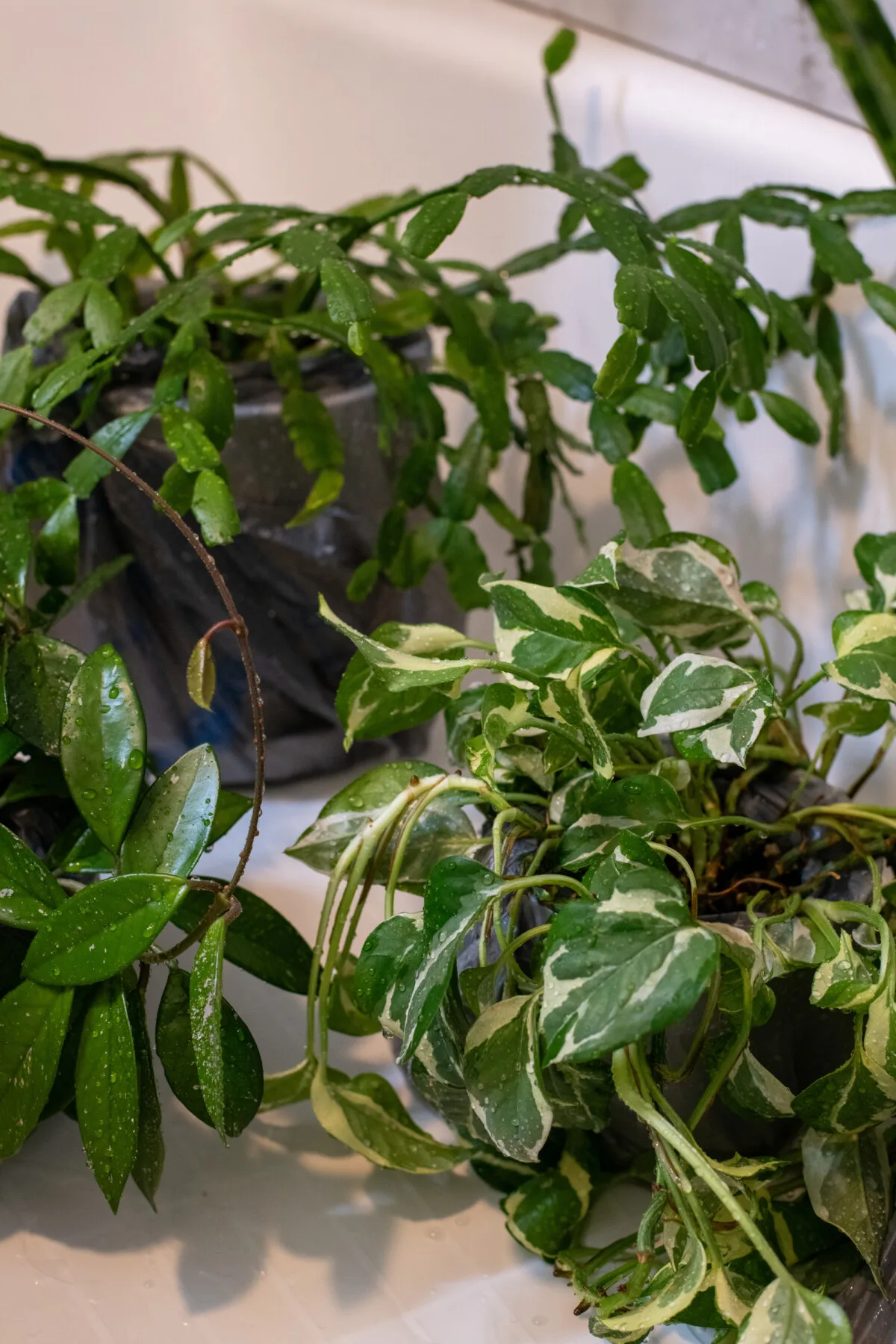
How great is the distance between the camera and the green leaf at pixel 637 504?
54 centimetres

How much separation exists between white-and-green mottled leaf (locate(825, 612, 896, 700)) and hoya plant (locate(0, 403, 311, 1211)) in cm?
22

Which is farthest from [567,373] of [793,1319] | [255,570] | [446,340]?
[793,1319]

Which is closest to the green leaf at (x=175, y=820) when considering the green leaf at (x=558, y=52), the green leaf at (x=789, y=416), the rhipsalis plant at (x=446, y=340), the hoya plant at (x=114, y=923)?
the hoya plant at (x=114, y=923)

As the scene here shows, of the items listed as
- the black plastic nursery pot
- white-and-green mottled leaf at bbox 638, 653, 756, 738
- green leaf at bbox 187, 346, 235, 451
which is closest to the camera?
white-and-green mottled leaf at bbox 638, 653, 756, 738

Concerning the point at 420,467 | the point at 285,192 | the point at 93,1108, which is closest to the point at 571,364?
the point at 420,467

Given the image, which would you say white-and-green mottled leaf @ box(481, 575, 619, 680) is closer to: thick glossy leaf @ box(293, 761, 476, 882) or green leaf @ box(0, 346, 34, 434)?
thick glossy leaf @ box(293, 761, 476, 882)

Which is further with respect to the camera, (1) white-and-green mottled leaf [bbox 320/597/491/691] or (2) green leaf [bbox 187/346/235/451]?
(2) green leaf [bbox 187/346/235/451]

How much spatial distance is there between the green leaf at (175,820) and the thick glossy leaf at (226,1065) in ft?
0.19

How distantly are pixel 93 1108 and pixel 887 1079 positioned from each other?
276 millimetres

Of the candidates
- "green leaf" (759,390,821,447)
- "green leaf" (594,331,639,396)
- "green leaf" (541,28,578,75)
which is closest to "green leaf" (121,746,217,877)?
"green leaf" (594,331,639,396)

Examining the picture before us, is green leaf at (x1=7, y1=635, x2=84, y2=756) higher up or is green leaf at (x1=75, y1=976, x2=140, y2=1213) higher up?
green leaf at (x1=7, y1=635, x2=84, y2=756)

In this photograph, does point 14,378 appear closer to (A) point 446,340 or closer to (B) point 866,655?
(A) point 446,340

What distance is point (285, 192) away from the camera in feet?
3.65

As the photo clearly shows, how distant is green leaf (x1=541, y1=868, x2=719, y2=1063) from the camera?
0.97ft
